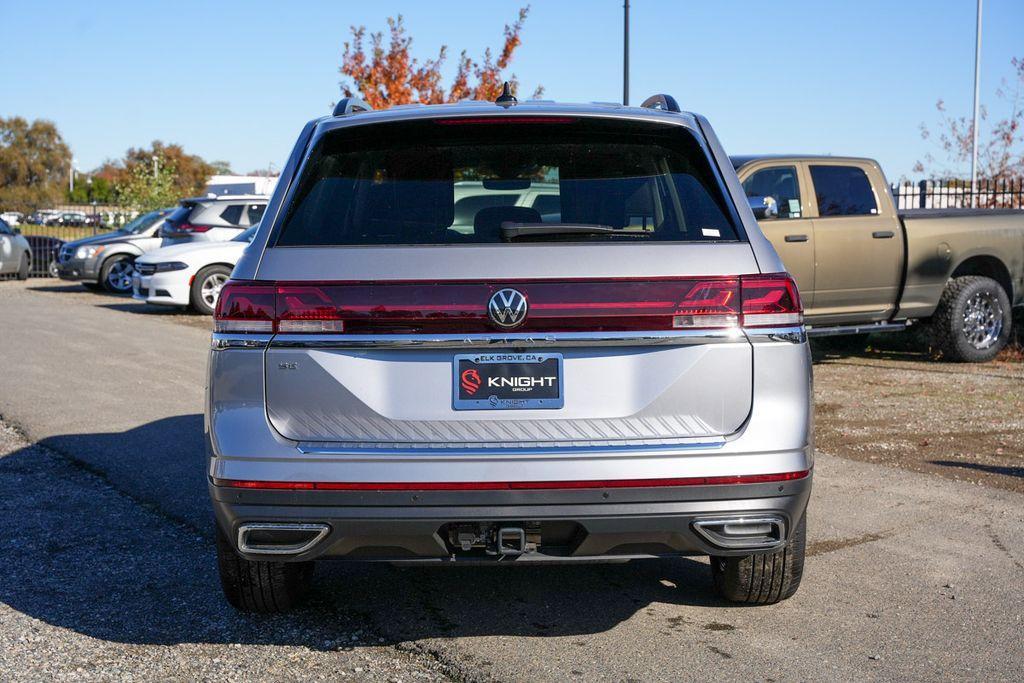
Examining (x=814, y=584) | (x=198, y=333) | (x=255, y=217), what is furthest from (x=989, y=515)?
(x=255, y=217)

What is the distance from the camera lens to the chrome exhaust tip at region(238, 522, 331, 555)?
361 centimetres

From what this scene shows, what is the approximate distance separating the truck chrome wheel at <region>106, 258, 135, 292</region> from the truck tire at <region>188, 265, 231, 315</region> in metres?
5.37

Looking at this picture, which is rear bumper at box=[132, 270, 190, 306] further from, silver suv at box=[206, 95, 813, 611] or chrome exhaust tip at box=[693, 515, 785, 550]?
chrome exhaust tip at box=[693, 515, 785, 550]

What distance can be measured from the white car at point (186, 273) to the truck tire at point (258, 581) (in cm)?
1401

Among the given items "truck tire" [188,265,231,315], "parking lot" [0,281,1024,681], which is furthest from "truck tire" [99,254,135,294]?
"parking lot" [0,281,1024,681]

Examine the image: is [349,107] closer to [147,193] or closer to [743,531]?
[743,531]

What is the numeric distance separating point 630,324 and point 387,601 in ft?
5.80

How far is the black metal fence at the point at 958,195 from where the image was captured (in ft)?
55.5

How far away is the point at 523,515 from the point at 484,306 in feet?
2.17

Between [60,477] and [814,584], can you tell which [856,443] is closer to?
[814,584]

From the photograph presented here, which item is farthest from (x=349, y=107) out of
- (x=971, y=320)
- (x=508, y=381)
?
(x=971, y=320)

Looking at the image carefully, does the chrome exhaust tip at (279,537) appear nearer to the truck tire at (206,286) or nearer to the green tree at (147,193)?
the truck tire at (206,286)

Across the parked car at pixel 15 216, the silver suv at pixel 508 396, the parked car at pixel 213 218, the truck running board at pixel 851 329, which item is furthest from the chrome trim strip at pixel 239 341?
the parked car at pixel 15 216

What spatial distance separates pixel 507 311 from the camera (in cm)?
354
